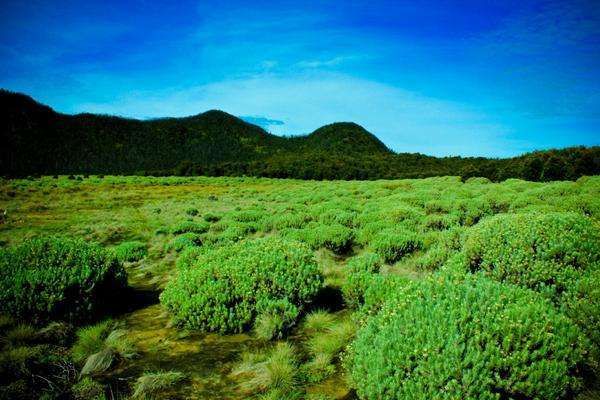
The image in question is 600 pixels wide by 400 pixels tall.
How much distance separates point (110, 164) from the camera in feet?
376

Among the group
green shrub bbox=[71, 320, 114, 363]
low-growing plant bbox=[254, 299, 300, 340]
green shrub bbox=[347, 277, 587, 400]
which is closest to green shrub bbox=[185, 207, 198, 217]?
green shrub bbox=[71, 320, 114, 363]

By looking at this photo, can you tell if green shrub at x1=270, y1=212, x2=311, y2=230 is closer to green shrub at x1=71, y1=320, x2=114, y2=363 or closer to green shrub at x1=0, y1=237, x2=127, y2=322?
green shrub at x1=0, y1=237, x2=127, y2=322

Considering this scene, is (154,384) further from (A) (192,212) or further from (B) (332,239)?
(A) (192,212)

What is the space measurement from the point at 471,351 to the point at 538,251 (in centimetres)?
329

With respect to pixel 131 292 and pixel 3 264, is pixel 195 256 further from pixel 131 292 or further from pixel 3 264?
pixel 3 264

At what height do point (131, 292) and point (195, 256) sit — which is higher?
point (195, 256)

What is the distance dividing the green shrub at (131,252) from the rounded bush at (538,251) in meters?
10.4

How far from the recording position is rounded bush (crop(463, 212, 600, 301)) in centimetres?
539

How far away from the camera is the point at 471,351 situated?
343cm

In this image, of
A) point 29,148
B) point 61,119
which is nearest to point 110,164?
point 29,148

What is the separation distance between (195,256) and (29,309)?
3905 millimetres

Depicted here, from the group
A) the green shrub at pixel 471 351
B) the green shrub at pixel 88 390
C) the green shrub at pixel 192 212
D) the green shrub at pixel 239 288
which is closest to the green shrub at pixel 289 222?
the green shrub at pixel 239 288

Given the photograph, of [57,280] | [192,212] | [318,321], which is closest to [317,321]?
[318,321]

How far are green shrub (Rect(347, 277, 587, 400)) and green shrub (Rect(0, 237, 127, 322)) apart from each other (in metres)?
5.44
